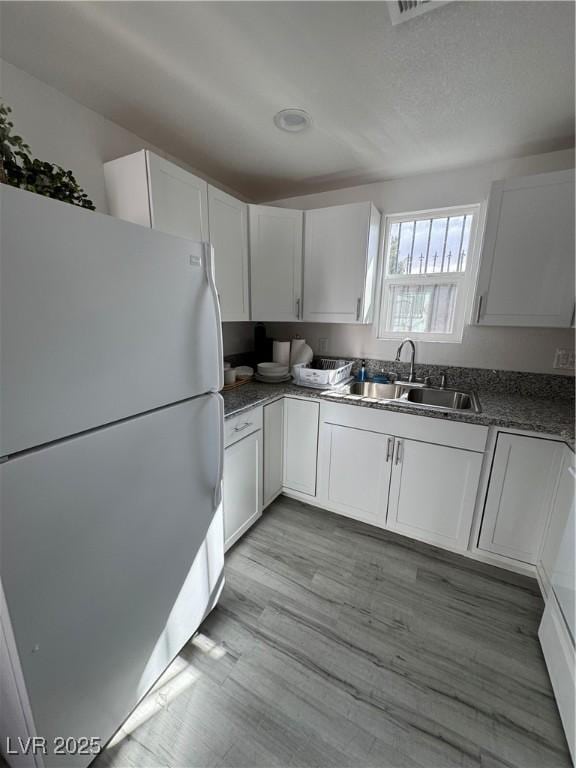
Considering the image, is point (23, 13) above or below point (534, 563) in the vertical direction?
above

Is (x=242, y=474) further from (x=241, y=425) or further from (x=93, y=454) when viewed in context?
(x=93, y=454)

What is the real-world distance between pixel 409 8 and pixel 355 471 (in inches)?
81.9

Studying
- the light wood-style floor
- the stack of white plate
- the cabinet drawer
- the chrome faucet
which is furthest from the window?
the light wood-style floor

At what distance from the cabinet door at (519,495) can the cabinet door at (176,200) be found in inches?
79.7

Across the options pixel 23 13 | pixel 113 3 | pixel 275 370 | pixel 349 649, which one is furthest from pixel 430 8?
pixel 349 649

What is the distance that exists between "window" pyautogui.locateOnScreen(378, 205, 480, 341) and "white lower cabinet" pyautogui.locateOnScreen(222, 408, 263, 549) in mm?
1362

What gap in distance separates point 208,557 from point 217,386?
2.49 feet

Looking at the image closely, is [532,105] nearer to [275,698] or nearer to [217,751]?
[275,698]

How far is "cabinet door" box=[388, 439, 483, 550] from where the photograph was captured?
5.62 ft

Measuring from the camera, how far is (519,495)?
5.25 ft

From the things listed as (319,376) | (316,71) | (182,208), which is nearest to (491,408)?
(319,376)

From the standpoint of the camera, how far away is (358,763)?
99cm

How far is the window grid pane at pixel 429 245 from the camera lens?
7.07 ft

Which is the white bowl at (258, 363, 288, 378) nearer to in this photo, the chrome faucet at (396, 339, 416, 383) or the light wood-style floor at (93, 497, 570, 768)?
the chrome faucet at (396, 339, 416, 383)
